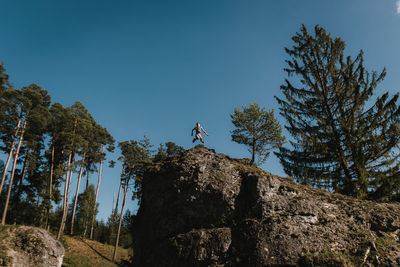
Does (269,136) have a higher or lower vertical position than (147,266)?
higher

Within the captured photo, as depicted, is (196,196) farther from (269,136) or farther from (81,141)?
(81,141)

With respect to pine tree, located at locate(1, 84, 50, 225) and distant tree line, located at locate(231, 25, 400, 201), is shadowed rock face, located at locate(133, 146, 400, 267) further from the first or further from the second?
pine tree, located at locate(1, 84, 50, 225)

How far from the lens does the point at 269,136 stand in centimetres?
2025

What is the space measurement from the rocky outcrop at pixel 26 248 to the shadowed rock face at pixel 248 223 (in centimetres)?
679

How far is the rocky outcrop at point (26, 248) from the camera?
38.8 ft

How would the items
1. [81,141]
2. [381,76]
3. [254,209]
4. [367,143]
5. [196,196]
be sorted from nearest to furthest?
1. [254,209]
2. [196,196]
3. [367,143]
4. [381,76]
5. [81,141]

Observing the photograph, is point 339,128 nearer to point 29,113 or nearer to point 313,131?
point 313,131

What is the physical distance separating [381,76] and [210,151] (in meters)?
11.2

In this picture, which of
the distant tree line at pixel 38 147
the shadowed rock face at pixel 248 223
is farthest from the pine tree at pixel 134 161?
the shadowed rock face at pixel 248 223

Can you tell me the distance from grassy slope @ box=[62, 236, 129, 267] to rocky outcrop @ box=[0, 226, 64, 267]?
5.07 m

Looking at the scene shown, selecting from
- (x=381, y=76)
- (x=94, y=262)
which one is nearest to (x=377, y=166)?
(x=381, y=76)

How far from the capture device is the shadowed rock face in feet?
23.4

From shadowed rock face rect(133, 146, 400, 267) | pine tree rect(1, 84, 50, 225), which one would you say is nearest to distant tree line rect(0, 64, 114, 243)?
pine tree rect(1, 84, 50, 225)

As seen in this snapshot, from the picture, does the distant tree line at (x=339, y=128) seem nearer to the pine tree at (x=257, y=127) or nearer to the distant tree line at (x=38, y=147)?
the pine tree at (x=257, y=127)
